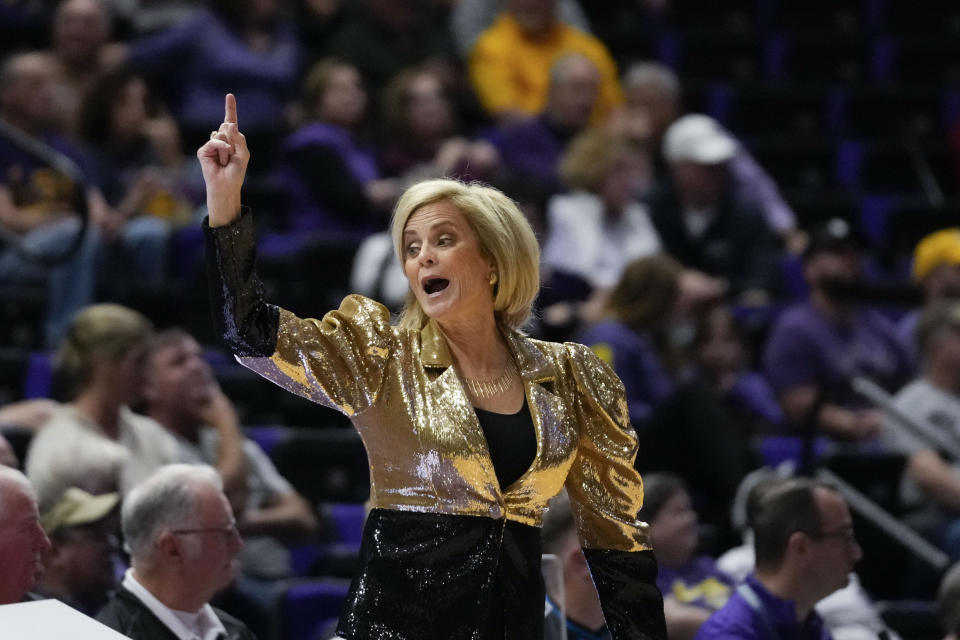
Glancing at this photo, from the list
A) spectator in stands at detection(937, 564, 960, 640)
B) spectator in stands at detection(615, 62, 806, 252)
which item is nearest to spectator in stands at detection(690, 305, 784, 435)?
spectator in stands at detection(615, 62, 806, 252)

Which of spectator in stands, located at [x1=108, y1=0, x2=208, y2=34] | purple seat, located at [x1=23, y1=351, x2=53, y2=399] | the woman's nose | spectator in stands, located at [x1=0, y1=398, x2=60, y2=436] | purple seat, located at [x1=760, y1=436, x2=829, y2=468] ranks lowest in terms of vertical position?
purple seat, located at [x1=760, y1=436, x2=829, y2=468]

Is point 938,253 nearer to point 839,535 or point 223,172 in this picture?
point 839,535

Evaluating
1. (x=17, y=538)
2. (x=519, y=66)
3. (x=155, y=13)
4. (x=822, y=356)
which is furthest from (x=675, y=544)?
(x=155, y=13)

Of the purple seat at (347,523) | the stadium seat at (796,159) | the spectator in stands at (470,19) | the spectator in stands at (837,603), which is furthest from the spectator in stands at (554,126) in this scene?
the spectator in stands at (837,603)

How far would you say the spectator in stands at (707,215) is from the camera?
7.25 m

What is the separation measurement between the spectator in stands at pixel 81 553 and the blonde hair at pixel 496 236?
4.36 feet

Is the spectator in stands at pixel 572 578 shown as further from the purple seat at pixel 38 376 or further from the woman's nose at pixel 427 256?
the purple seat at pixel 38 376

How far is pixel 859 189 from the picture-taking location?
864 centimetres

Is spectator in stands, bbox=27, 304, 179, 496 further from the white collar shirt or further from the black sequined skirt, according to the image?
the black sequined skirt

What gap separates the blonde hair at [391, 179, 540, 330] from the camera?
115 inches

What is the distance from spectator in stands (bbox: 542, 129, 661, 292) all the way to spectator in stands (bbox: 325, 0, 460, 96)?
106 cm

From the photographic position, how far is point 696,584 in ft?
15.1

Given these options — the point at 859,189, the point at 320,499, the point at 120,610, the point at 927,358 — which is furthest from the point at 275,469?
the point at 859,189

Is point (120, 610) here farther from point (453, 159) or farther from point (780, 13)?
point (780, 13)
